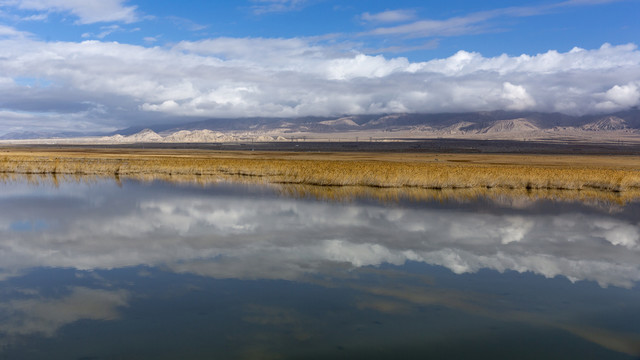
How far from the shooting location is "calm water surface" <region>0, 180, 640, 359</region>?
776cm

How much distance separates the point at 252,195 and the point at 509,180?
14.9m

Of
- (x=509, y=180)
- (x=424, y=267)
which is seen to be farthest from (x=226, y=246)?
(x=509, y=180)

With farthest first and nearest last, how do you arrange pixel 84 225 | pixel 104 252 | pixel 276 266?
pixel 84 225
pixel 104 252
pixel 276 266

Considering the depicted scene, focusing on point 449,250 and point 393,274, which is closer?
point 393,274

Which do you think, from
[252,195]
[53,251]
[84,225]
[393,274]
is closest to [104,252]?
[53,251]

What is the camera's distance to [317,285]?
34.5 ft

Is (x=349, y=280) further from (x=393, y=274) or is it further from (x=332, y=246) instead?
(x=332, y=246)

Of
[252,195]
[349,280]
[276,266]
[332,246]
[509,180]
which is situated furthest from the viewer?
[509,180]

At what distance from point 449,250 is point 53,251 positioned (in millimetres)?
10095

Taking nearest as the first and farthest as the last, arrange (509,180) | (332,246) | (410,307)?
(410,307), (332,246), (509,180)

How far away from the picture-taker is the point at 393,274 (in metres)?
11.5

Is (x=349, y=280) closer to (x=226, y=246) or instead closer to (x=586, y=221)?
(x=226, y=246)

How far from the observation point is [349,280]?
10.9 metres

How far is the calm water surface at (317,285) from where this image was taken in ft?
25.5
